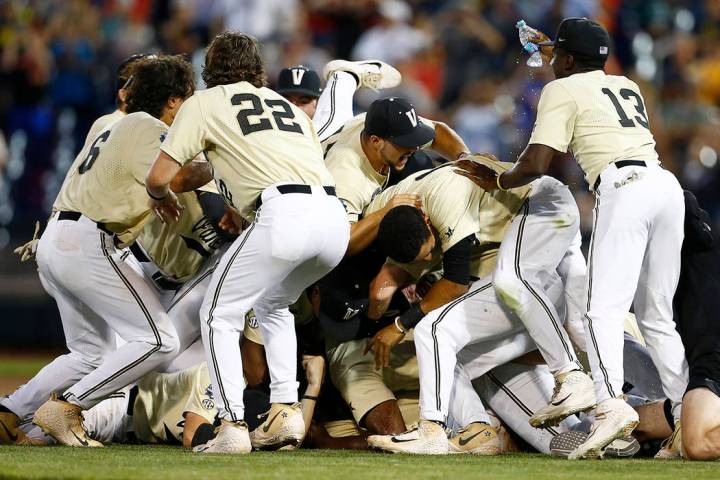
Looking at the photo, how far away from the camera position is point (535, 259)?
242 inches

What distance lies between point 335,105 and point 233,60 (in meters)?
2.03

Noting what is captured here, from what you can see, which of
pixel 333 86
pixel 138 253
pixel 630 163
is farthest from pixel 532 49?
pixel 138 253

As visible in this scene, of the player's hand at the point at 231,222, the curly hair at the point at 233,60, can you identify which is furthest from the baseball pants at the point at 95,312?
the curly hair at the point at 233,60

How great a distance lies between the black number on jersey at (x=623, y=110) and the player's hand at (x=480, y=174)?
28.0 inches

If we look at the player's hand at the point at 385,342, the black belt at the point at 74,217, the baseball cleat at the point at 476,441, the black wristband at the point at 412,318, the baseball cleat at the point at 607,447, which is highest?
the black belt at the point at 74,217

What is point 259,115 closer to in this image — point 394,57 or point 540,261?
point 540,261

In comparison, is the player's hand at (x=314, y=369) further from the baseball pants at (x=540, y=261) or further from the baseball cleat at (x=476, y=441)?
the baseball pants at (x=540, y=261)

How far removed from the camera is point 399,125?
643 cm

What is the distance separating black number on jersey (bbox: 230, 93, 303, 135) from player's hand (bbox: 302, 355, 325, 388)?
133 cm

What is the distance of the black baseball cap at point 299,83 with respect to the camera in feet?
27.4

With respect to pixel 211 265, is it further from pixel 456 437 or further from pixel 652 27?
pixel 652 27

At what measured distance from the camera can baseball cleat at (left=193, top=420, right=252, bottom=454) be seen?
5.46m

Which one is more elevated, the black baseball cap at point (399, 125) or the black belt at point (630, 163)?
the black baseball cap at point (399, 125)

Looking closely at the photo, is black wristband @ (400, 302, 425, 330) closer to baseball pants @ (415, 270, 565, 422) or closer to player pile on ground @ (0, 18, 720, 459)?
player pile on ground @ (0, 18, 720, 459)
